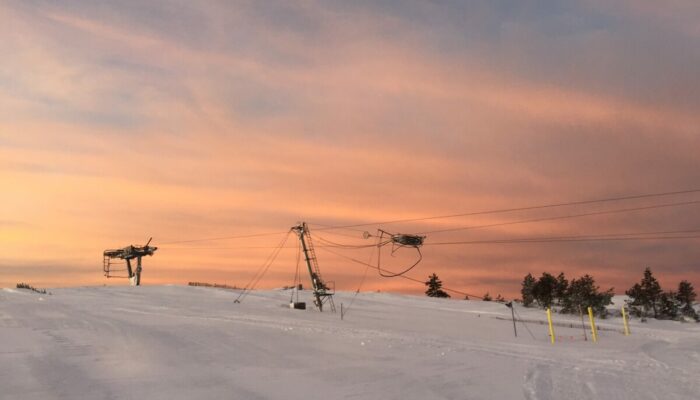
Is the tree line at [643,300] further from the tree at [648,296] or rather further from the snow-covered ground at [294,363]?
the snow-covered ground at [294,363]

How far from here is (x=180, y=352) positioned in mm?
15219

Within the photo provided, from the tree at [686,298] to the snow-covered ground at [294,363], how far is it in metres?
23.2

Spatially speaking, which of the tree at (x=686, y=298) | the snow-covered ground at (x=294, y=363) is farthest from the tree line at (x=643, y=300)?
the snow-covered ground at (x=294, y=363)

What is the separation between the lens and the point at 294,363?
15.0 m

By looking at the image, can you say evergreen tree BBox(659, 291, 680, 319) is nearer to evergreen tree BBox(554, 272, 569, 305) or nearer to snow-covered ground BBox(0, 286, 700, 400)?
evergreen tree BBox(554, 272, 569, 305)

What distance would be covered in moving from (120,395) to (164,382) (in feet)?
4.42

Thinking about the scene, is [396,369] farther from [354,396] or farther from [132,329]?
[132,329]

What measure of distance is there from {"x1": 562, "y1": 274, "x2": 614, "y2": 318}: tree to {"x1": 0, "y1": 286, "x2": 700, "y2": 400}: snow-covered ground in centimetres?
1865

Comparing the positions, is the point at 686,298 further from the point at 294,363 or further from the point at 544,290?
the point at 294,363

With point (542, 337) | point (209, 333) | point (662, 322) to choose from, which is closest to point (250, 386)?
point (209, 333)

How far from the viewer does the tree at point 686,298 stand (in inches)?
1911

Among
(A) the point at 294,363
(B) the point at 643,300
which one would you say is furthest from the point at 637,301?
(A) the point at 294,363

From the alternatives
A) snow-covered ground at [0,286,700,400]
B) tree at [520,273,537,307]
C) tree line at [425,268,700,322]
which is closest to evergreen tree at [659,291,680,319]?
tree line at [425,268,700,322]

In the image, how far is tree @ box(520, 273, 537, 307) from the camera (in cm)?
5325
